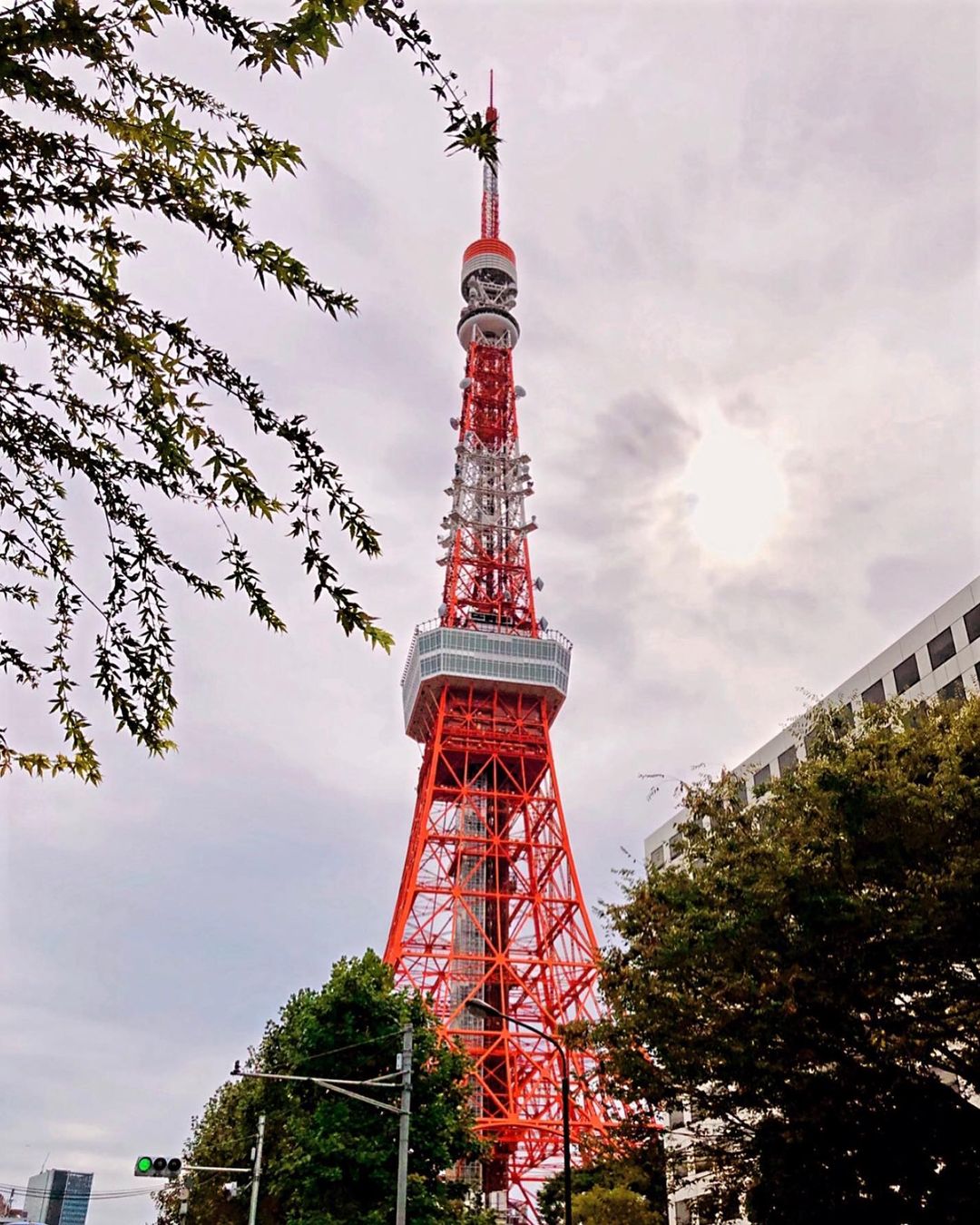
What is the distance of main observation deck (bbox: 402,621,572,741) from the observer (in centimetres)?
6278

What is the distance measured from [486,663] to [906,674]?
102 feet

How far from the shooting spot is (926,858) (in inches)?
623

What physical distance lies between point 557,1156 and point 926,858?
38.3 m

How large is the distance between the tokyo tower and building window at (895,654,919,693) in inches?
816

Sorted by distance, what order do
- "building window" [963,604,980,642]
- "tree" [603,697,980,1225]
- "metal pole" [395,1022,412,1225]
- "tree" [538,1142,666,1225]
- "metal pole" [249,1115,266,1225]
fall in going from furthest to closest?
"building window" [963,604,980,642]
"metal pole" [249,1115,266,1225]
"tree" [538,1142,666,1225]
"metal pole" [395,1022,412,1225]
"tree" [603,697,980,1225]

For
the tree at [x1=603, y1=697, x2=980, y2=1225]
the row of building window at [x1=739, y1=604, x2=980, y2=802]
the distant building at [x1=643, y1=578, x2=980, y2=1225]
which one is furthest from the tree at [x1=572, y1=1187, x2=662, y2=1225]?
the tree at [x1=603, y1=697, x2=980, y2=1225]

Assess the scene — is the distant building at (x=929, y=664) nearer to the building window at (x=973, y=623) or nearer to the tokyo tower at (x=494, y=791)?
the building window at (x=973, y=623)

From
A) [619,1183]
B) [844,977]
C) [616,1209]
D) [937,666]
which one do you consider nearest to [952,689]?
[937,666]

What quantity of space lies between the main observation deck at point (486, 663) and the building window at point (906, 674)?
98.6ft

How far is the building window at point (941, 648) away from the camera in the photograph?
33.1 metres

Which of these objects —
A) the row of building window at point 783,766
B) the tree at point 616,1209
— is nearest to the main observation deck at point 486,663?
the row of building window at point 783,766

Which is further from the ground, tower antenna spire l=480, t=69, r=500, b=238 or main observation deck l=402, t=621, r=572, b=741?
tower antenna spire l=480, t=69, r=500, b=238

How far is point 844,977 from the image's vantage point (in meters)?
16.0

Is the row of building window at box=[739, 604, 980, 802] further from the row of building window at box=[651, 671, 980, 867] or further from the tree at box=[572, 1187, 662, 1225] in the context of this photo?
Result: the tree at box=[572, 1187, 662, 1225]
